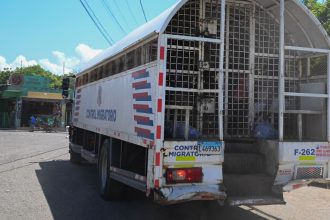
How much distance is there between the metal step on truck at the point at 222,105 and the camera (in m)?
6.10

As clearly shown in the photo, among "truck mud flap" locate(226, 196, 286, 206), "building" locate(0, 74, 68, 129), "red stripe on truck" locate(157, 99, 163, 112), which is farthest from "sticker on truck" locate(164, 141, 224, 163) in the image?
"building" locate(0, 74, 68, 129)

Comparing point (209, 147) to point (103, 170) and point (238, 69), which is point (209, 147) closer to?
point (238, 69)

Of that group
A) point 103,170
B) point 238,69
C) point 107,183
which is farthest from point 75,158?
point 238,69

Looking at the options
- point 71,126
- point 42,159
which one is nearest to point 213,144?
point 71,126

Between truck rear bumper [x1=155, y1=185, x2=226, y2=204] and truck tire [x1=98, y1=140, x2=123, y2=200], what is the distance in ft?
9.34

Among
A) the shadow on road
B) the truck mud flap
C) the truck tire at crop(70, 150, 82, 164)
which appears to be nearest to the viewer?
the truck mud flap

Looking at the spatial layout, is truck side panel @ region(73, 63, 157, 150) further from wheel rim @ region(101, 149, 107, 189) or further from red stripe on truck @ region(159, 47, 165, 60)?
wheel rim @ region(101, 149, 107, 189)

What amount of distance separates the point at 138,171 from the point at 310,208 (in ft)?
12.0

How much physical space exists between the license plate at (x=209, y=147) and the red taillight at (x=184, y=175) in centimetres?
25

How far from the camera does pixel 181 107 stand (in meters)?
6.22

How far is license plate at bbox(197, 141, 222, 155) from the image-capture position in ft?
20.1

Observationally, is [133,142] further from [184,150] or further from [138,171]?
[184,150]

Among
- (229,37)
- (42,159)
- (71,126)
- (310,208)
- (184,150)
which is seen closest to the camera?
(184,150)

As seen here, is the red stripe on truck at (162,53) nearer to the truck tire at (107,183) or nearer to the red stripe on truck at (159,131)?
the red stripe on truck at (159,131)
